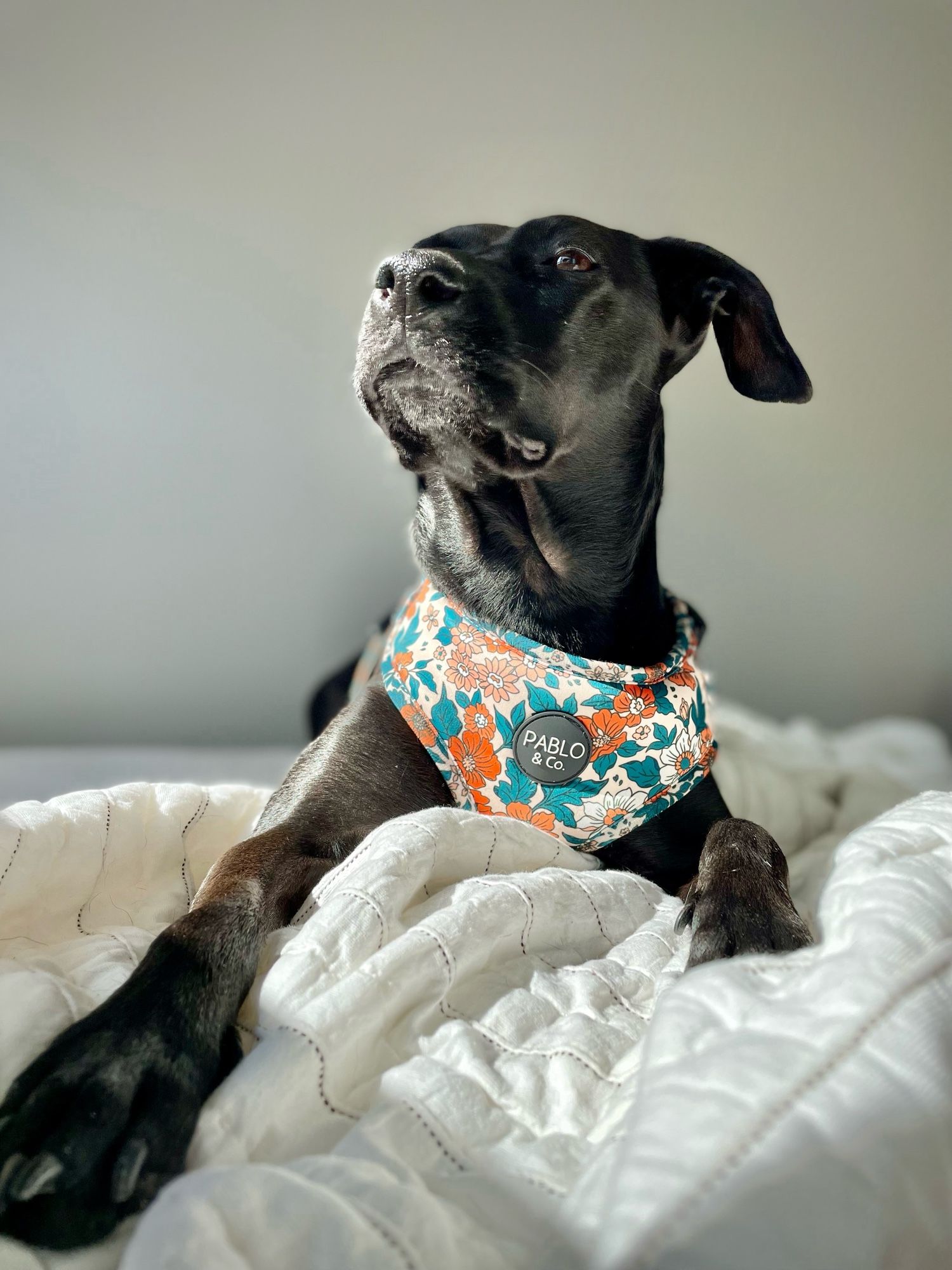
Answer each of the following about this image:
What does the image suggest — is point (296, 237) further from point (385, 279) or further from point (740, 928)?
point (740, 928)

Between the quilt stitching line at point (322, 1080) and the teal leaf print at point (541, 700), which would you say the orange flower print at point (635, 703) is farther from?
the quilt stitching line at point (322, 1080)

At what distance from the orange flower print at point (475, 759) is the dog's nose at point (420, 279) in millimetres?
557

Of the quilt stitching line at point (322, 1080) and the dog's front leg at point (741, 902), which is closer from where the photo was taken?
the quilt stitching line at point (322, 1080)

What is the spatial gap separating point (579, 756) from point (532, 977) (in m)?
0.37

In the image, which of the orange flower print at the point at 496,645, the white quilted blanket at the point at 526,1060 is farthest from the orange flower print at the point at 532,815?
the orange flower print at the point at 496,645

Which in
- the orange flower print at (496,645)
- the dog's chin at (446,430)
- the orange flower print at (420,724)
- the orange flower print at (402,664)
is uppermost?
the dog's chin at (446,430)

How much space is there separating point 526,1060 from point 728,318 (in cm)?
106

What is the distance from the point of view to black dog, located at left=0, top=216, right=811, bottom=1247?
3.33ft

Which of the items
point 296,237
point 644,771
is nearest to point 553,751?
point 644,771

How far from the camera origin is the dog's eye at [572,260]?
1300mm

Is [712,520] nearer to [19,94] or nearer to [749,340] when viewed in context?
[749,340]

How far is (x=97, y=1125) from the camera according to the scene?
68 centimetres

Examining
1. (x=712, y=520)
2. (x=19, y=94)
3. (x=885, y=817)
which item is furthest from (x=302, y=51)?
(x=885, y=817)

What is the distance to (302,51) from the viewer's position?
2445 millimetres
